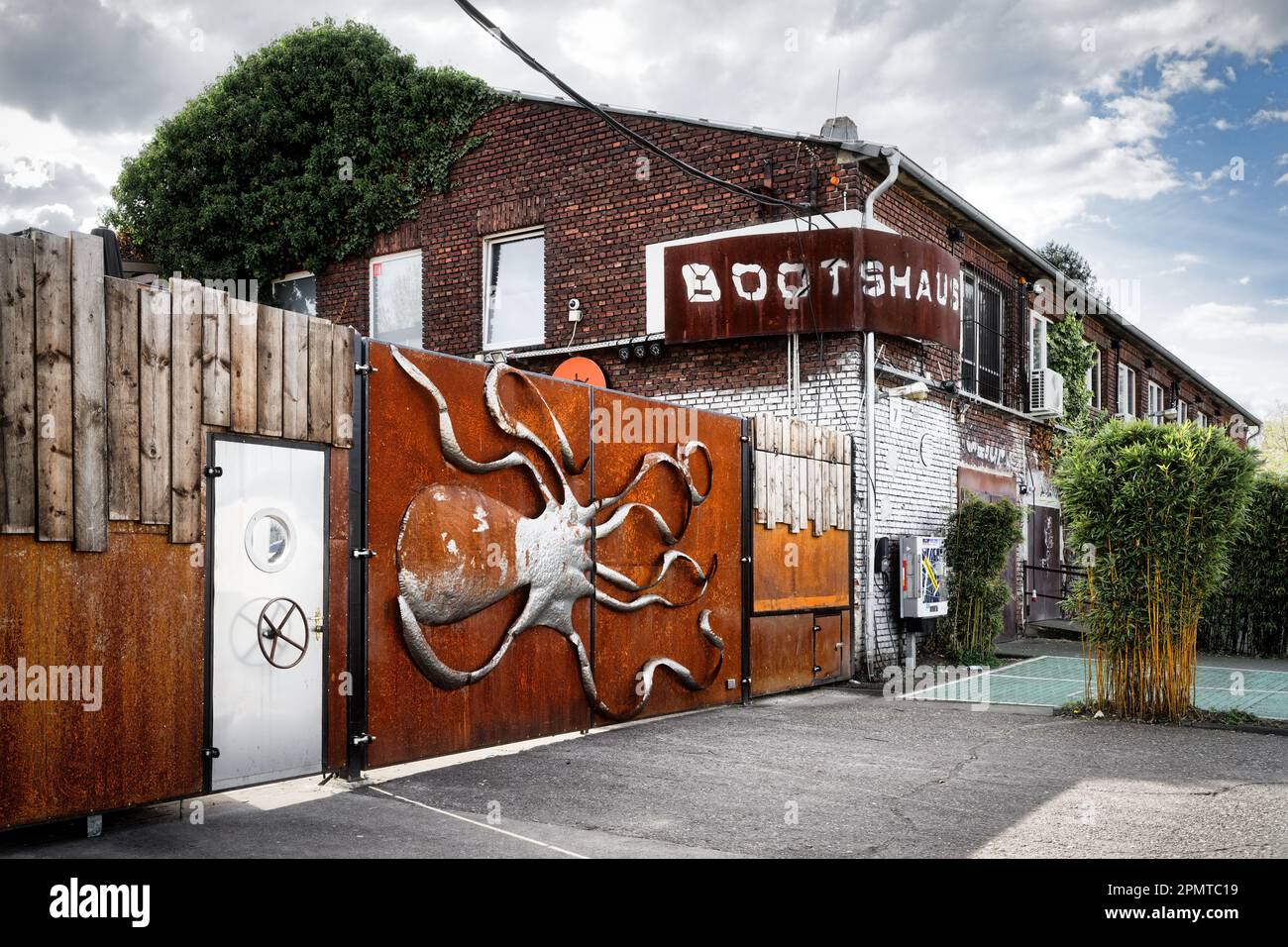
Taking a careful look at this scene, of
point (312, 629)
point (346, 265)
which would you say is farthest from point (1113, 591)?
point (346, 265)

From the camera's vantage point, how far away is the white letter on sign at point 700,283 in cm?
1252

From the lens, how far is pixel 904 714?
9.77m

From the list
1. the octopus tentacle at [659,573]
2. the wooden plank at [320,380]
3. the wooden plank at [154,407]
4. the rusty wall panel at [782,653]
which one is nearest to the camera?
the wooden plank at [154,407]

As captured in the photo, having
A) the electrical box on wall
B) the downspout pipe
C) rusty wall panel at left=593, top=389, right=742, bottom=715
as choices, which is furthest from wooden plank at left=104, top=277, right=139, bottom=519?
the electrical box on wall

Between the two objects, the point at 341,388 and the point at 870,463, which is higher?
the point at 341,388

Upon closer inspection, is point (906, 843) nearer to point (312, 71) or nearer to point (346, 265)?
point (346, 265)

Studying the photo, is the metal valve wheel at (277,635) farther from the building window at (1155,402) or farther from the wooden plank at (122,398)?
the building window at (1155,402)

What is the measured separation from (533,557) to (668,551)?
1.80 metres

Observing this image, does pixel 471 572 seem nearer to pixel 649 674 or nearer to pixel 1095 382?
pixel 649 674

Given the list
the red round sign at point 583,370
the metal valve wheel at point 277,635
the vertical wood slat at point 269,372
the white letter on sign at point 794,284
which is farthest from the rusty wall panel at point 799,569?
the vertical wood slat at point 269,372

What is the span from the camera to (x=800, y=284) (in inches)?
482

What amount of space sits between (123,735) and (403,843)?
138 centimetres

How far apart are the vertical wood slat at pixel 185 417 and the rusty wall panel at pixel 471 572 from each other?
1178 millimetres

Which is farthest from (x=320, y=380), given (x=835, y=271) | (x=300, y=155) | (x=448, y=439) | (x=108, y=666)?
(x=300, y=155)
